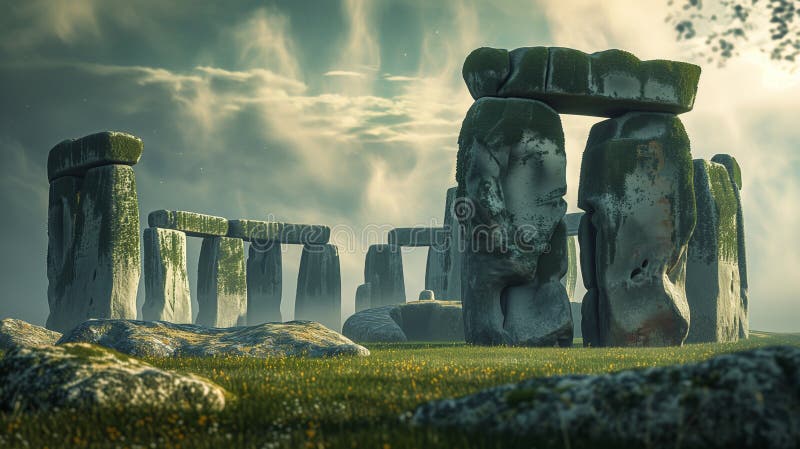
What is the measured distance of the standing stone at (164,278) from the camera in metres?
33.3

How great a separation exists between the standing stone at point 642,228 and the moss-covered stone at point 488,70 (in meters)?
3.40

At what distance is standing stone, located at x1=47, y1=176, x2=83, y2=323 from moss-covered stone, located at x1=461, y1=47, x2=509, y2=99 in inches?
529

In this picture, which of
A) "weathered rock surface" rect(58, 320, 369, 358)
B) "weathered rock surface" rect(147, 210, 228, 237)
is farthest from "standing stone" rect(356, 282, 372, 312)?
"weathered rock surface" rect(58, 320, 369, 358)

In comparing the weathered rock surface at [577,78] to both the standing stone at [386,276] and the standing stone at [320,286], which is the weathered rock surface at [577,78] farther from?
the standing stone at [386,276]

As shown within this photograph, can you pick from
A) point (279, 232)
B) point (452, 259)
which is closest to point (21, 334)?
point (452, 259)

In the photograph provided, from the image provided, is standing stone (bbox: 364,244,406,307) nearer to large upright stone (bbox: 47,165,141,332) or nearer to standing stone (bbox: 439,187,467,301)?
standing stone (bbox: 439,187,467,301)

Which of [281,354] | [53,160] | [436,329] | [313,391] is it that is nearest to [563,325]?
[281,354]

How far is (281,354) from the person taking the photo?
14633 millimetres

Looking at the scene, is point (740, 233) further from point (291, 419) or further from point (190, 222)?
point (291, 419)

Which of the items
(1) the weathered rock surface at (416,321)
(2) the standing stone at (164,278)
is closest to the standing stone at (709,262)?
(1) the weathered rock surface at (416,321)

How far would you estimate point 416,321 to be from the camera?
102 ft

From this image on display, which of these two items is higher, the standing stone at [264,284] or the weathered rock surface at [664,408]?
the standing stone at [264,284]

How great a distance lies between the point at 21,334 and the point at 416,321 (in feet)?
48.8

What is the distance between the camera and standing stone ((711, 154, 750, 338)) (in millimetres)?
27109
